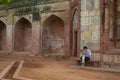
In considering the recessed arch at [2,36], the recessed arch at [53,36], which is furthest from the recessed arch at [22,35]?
the recessed arch at [53,36]

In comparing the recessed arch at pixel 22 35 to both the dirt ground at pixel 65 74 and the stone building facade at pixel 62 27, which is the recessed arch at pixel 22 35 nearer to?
the stone building facade at pixel 62 27

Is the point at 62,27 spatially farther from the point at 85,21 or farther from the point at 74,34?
the point at 85,21

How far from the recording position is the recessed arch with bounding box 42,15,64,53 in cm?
2023

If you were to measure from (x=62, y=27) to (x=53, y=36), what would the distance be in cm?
106

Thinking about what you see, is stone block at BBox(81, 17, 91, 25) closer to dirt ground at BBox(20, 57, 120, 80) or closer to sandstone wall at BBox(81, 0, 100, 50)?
sandstone wall at BBox(81, 0, 100, 50)

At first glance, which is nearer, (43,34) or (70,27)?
(70,27)

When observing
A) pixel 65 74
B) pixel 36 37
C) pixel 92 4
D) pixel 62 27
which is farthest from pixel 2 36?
Result: pixel 65 74

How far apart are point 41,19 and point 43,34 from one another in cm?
120

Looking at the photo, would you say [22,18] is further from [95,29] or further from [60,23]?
[95,29]

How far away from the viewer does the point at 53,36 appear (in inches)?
815

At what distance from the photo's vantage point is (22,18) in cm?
2173

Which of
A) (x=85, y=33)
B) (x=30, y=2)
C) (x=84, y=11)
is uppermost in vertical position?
A: (x=30, y=2)

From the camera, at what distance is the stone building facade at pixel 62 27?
12641 mm

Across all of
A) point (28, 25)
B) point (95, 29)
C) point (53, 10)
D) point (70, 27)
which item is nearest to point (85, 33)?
point (95, 29)
